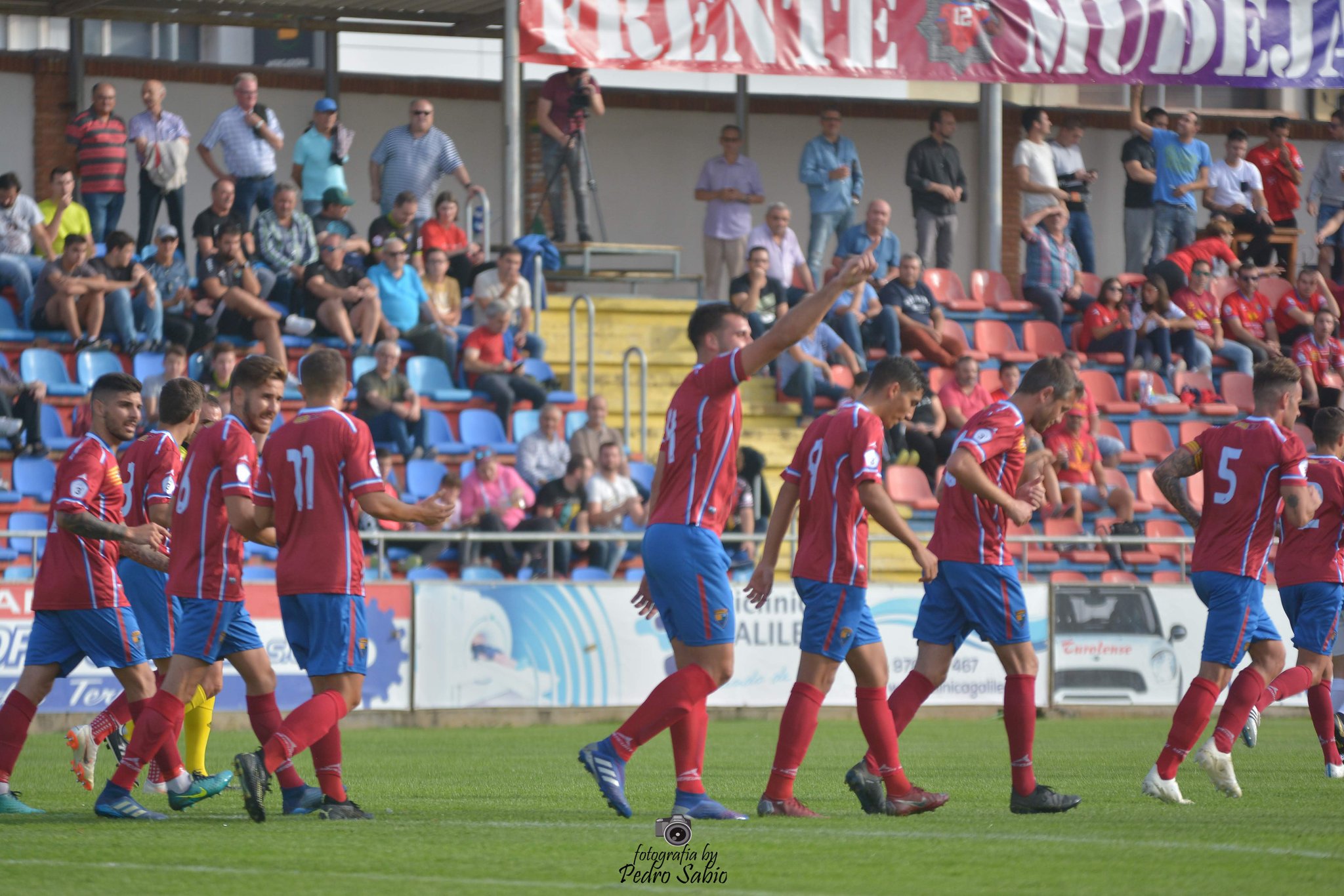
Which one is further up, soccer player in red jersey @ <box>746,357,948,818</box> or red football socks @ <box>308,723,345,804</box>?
soccer player in red jersey @ <box>746,357,948,818</box>

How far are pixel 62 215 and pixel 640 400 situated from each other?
243 inches

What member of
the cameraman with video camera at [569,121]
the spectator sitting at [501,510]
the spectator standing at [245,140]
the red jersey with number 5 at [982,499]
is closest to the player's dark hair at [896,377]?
the red jersey with number 5 at [982,499]

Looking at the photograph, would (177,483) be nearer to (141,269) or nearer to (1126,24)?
(141,269)

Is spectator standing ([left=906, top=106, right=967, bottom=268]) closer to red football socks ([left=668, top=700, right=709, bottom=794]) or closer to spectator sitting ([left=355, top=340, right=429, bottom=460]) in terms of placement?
spectator sitting ([left=355, top=340, right=429, bottom=460])

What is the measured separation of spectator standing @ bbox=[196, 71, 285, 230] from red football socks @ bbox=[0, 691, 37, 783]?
11007 millimetres

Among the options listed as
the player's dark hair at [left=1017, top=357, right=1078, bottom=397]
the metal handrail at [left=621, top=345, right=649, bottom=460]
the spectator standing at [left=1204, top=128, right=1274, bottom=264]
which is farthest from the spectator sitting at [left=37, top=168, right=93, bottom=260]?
the spectator standing at [left=1204, top=128, right=1274, bottom=264]

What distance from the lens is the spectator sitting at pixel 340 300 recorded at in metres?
17.9

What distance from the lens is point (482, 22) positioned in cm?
2355

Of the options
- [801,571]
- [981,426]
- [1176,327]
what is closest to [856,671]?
[801,571]

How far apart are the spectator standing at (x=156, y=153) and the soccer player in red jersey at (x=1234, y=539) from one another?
12768 millimetres

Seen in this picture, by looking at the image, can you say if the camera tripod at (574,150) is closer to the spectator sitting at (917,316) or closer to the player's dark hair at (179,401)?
the spectator sitting at (917,316)

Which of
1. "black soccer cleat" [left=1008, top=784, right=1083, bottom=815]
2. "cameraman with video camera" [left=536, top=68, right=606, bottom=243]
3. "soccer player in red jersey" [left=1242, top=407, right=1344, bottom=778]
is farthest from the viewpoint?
"cameraman with video camera" [left=536, top=68, right=606, bottom=243]

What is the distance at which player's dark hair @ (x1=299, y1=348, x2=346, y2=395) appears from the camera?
7.79 m

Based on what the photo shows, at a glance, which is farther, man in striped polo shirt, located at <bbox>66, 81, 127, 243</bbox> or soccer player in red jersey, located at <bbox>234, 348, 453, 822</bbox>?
man in striped polo shirt, located at <bbox>66, 81, 127, 243</bbox>
